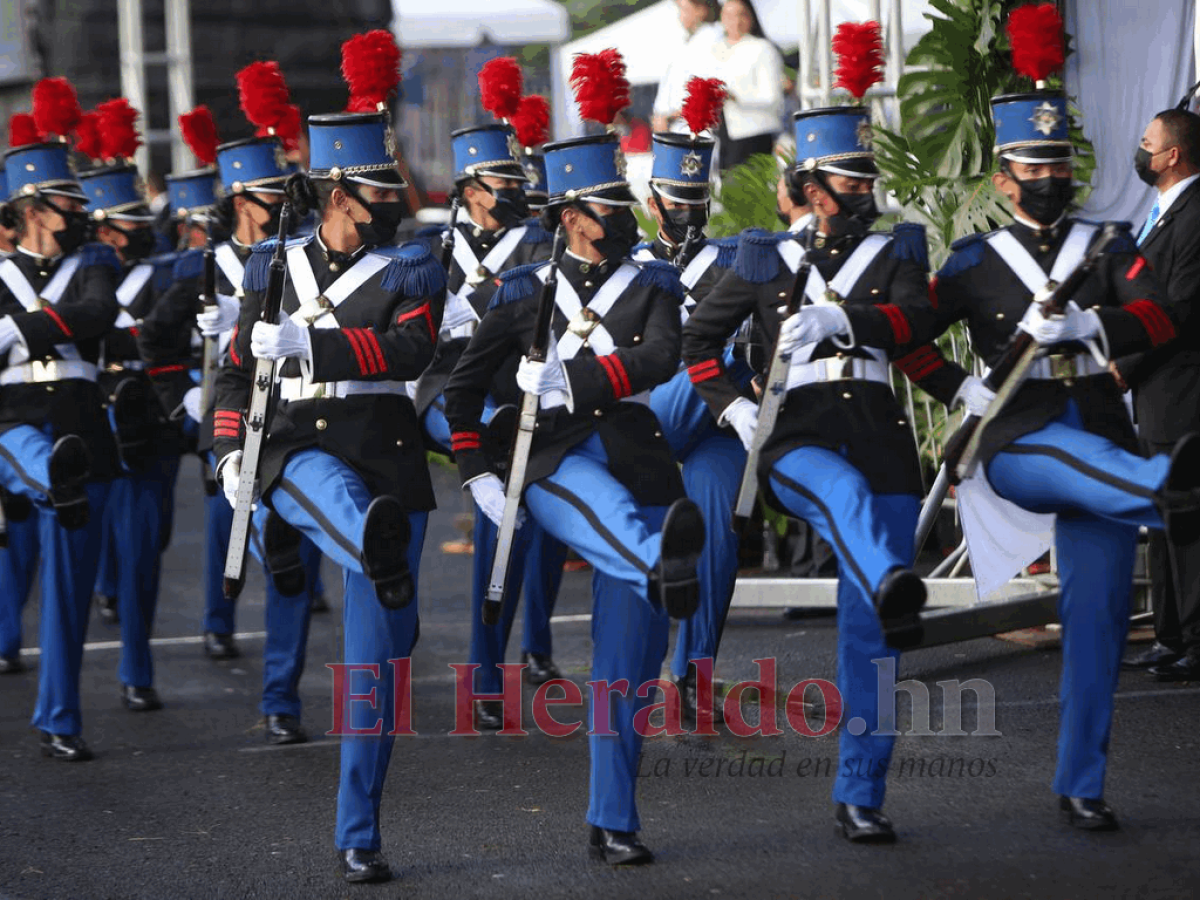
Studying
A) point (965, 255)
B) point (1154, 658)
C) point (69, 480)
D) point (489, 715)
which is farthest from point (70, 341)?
point (1154, 658)

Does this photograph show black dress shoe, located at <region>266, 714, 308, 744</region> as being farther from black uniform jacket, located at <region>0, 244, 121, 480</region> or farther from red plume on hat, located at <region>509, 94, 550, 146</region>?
red plume on hat, located at <region>509, 94, 550, 146</region>

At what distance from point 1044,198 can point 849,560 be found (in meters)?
1.25

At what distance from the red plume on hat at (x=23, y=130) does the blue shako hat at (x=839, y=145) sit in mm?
4495

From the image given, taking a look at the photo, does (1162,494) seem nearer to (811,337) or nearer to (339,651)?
(811,337)

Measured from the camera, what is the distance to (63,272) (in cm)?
838

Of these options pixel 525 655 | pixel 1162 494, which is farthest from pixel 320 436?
pixel 525 655

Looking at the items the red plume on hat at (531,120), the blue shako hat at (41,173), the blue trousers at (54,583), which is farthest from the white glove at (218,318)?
the red plume on hat at (531,120)

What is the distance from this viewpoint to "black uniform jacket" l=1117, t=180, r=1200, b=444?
8141 millimetres

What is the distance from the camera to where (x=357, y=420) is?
6.39 m

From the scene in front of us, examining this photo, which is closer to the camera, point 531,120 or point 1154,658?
point 1154,658

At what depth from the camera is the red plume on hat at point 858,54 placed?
727 cm

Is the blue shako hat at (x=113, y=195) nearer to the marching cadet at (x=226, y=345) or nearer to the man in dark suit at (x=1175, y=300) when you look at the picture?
the marching cadet at (x=226, y=345)

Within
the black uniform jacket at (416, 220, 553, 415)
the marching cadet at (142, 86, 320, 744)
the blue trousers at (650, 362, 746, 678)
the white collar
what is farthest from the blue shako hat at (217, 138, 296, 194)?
the white collar

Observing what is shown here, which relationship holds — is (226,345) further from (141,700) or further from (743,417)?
(743,417)
